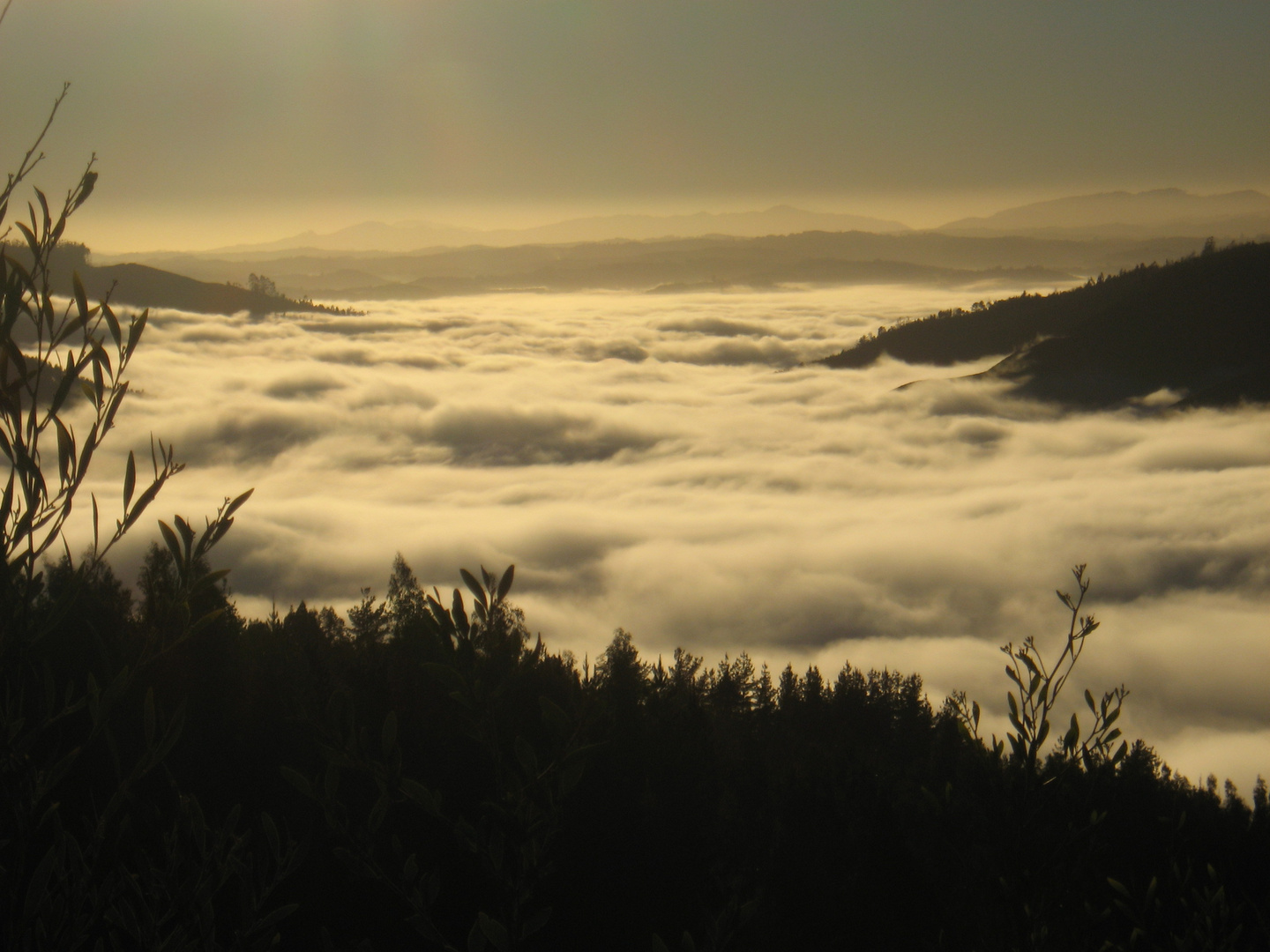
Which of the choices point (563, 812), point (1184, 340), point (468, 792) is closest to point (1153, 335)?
point (1184, 340)

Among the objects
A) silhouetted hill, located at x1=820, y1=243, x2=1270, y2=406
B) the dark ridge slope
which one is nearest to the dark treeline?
the dark ridge slope

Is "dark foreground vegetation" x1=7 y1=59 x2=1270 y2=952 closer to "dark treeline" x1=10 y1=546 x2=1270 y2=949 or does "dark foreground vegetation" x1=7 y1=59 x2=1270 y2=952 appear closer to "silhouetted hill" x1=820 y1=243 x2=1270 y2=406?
"dark treeline" x1=10 y1=546 x2=1270 y2=949

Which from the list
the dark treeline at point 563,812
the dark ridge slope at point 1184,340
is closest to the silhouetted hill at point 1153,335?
the dark ridge slope at point 1184,340

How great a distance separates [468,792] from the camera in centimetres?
1120

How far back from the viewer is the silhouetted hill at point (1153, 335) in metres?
90.6

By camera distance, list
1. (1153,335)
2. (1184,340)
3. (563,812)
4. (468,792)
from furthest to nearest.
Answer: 1. (1153,335)
2. (1184,340)
3. (468,792)
4. (563,812)

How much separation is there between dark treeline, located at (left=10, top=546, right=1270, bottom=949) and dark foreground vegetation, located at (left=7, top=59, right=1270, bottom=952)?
0.11 feet

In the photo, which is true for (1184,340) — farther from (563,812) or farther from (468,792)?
(563,812)

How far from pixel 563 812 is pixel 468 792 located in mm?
8487

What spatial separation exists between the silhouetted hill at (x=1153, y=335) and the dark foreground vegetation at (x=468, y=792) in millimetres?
89673

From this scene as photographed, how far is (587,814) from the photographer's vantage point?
11.3m

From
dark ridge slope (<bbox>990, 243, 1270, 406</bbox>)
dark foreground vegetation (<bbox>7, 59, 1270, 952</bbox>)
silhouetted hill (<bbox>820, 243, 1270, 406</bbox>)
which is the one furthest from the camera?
silhouetted hill (<bbox>820, 243, 1270, 406</bbox>)

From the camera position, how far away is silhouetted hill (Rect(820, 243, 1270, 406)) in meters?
90.6

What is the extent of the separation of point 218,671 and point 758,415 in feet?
513
